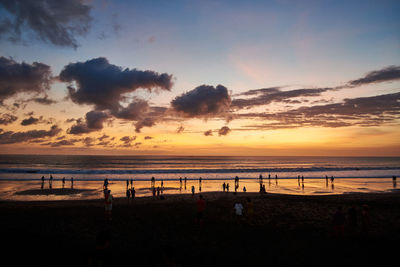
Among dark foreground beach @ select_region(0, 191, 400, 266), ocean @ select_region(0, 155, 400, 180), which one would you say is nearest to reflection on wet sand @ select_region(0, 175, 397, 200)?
dark foreground beach @ select_region(0, 191, 400, 266)

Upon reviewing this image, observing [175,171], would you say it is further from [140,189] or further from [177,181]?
[140,189]

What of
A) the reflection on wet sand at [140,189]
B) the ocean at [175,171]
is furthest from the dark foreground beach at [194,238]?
the ocean at [175,171]

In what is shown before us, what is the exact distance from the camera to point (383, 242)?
14.0 metres

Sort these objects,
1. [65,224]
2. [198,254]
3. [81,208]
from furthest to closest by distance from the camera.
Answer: [81,208] → [65,224] → [198,254]

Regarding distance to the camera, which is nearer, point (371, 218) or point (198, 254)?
point (198, 254)

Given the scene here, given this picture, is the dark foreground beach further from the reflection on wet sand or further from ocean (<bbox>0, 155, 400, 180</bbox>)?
ocean (<bbox>0, 155, 400, 180</bbox>)

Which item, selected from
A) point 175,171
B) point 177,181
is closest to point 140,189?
point 177,181

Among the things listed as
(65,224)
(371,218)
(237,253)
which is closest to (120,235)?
(65,224)

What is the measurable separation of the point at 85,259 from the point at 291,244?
11322mm

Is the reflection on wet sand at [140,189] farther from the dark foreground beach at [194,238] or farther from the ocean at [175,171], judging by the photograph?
the ocean at [175,171]

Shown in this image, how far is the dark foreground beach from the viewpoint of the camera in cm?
1184

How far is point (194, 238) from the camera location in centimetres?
1516

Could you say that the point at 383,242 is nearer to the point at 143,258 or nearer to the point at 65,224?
the point at 143,258

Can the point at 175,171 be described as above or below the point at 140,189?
above
